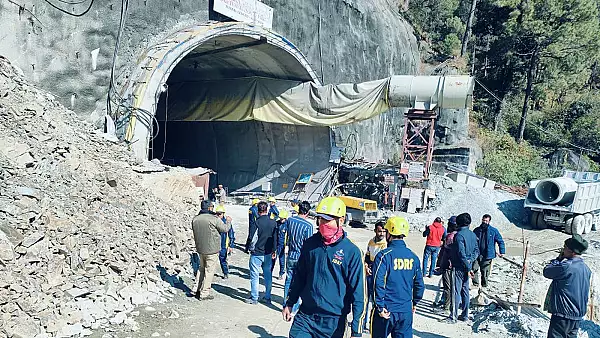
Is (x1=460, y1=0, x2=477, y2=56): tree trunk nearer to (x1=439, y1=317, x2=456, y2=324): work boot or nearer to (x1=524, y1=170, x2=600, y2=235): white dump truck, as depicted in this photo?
(x1=524, y1=170, x2=600, y2=235): white dump truck

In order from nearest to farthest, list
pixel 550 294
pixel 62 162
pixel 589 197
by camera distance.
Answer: pixel 550 294, pixel 62 162, pixel 589 197

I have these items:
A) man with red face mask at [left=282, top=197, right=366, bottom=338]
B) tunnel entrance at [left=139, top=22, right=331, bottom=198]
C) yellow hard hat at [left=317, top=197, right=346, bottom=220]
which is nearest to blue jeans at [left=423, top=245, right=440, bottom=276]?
man with red face mask at [left=282, top=197, right=366, bottom=338]

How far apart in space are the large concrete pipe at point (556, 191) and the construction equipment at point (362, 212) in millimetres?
5923

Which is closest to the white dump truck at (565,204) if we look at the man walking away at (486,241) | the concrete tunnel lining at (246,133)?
the concrete tunnel lining at (246,133)

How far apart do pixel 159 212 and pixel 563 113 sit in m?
35.4

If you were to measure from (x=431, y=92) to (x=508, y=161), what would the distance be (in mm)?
15455

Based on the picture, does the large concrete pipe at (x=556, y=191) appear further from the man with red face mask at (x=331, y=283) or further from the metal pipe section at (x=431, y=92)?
the man with red face mask at (x=331, y=283)

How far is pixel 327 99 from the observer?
768 inches

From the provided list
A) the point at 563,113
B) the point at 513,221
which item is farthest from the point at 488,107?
the point at 513,221

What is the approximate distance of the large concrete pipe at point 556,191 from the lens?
18000 mm

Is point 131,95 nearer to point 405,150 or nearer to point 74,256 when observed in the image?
point 74,256

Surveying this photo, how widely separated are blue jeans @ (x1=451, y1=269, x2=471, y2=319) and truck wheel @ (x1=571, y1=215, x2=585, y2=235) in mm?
11841

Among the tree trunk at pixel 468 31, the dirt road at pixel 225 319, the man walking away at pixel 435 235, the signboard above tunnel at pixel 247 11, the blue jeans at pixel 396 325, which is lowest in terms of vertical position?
the dirt road at pixel 225 319

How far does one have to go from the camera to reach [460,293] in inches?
302
